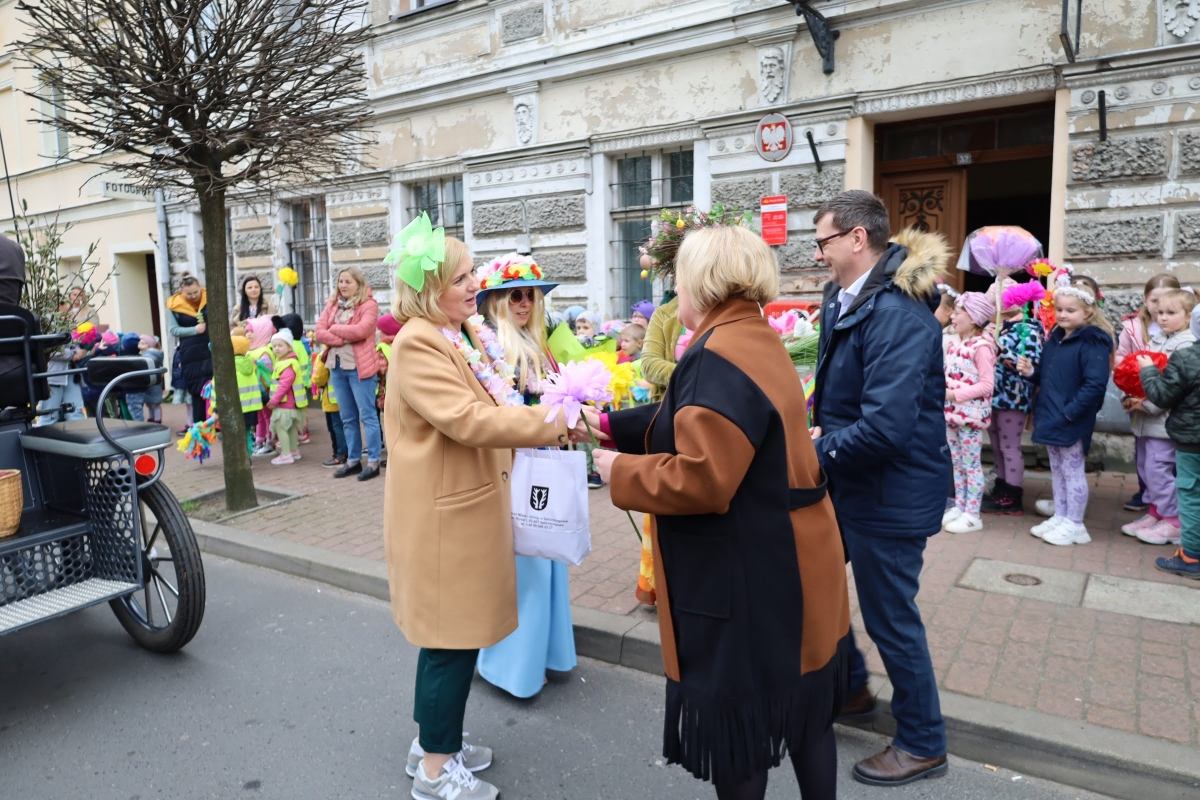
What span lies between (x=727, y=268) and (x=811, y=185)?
672 centimetres

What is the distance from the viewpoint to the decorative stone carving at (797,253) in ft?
27.5

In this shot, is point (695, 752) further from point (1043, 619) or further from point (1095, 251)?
point (1095, 251)

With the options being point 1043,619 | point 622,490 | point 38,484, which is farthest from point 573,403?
point 38,484

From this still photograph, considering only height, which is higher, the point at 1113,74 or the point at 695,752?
the point at 1113,74

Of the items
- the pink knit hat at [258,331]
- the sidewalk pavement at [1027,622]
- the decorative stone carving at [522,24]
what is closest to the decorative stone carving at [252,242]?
the pink knit hat at [258,331]

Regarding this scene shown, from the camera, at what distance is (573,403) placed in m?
2.37

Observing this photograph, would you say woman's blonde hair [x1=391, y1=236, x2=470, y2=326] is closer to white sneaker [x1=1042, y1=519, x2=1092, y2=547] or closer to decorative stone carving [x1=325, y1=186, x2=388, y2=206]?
white sneaker [x1=1042, y1=519, x2=1092, y2=547]

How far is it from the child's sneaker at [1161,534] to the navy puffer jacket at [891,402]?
3334 millimetres

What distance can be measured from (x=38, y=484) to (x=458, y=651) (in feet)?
9.21

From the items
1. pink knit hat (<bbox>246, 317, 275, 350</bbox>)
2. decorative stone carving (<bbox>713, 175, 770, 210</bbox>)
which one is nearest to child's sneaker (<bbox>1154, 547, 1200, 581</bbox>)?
decorative stone carving (<bbox>713, 175, 770, 210</bbox>)

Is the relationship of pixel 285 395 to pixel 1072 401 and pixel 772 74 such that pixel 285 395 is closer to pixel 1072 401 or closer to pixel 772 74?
pixel 772 74

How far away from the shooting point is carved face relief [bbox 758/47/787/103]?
27.1 feet

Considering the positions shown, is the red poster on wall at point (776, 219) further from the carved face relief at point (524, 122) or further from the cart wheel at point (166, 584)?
the cart wheel at point (166, 584)

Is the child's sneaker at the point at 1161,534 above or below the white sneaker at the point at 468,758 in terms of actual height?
above
